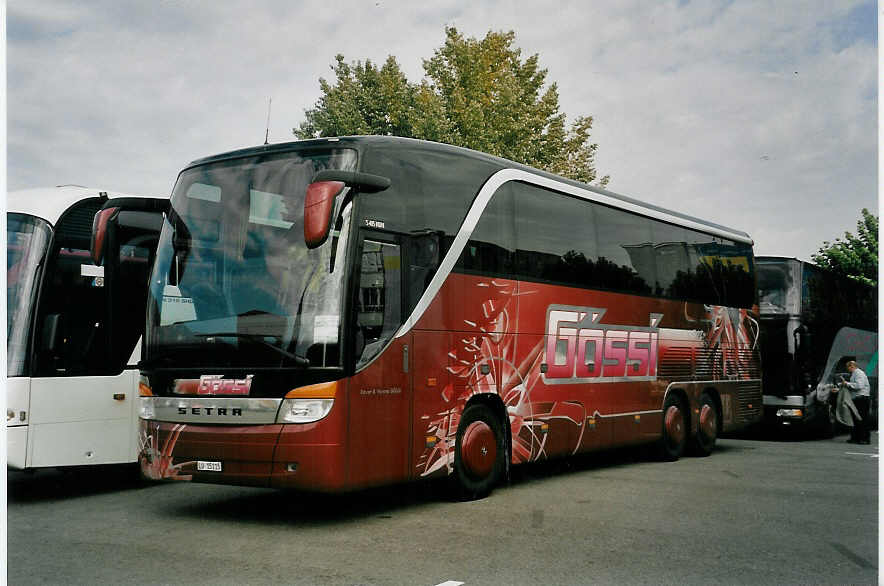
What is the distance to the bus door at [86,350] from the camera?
400 inches

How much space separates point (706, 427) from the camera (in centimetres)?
1577

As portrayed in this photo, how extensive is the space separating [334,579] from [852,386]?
16.7 metres

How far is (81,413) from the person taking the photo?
1057 centimetres

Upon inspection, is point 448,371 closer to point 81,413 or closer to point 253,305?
point 253,305

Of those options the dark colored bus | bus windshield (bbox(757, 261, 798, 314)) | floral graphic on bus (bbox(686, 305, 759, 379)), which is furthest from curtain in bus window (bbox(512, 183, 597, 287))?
bus windshield (bbox(757, 261, 798, 314))

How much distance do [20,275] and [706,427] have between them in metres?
10.4

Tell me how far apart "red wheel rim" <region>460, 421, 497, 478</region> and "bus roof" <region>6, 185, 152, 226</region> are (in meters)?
4.93

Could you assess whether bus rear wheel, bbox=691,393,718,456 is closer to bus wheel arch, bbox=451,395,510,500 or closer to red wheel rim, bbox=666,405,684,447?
red wheel rim, bbox=666,405,684,447

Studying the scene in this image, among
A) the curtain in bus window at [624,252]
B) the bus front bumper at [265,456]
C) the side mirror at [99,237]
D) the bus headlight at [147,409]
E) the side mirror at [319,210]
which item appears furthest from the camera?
the curtain in bus window at [624,252]

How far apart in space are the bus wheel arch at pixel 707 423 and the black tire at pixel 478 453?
5697 mm

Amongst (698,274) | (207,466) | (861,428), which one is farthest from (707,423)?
(207,466)

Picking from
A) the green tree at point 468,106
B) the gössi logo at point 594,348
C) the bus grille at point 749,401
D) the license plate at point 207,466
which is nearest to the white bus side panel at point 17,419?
the license plate at point 207,466

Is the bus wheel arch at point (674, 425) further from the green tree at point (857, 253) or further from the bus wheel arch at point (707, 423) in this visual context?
the green tree at point (857, 253)

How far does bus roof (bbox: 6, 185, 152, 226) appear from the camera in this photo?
418 inches
